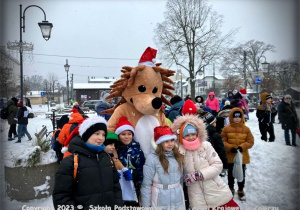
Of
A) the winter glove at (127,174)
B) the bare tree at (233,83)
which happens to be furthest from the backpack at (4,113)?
the bare tree at (233,83)

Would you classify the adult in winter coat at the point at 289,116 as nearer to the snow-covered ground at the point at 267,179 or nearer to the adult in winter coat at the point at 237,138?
the snow-covered ground at the point at 267,179

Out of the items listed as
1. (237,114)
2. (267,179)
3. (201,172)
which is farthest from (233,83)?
(201,172)

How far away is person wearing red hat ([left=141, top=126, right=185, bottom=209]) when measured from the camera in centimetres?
276

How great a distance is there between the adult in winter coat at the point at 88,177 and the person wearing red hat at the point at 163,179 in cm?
44

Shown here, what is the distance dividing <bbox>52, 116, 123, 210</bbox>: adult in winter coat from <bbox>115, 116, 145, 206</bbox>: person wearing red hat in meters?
0.41

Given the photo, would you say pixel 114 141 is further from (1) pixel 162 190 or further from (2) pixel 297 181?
(2) pixel 297 181

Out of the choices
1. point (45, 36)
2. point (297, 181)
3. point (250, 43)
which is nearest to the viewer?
point (297, 181)

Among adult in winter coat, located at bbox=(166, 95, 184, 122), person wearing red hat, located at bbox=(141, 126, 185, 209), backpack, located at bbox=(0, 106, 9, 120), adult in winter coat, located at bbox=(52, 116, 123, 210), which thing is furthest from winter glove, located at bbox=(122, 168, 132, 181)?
backpack, located at bbox=(0, 106, 9, 120)

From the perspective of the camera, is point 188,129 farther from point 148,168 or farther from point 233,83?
point 233,83

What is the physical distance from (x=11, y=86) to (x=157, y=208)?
972cm

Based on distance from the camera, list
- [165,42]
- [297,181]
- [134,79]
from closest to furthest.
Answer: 1. [134,79]
2. [297,181]
3. [165,42]

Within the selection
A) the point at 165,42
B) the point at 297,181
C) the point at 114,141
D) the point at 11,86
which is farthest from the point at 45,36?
the point at 165,42

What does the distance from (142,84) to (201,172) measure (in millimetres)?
1495

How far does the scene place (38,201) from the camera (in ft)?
13.7
